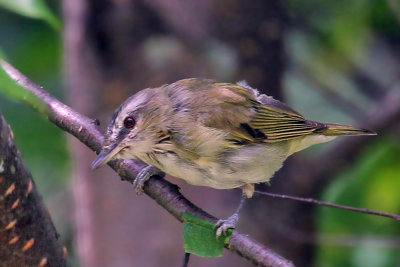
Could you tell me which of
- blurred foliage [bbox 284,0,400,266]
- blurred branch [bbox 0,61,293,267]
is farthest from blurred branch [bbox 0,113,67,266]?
blurred foliage [bbox 284,0,400,266]

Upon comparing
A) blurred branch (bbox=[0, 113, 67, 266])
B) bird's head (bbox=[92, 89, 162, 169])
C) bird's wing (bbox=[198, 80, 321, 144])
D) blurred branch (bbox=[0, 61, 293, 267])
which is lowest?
blurred branch (bbox=[0, 113, 67, 266])

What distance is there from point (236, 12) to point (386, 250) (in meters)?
2.23

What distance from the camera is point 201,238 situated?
93.9 inches

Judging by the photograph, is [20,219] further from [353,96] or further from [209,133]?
[353,96]

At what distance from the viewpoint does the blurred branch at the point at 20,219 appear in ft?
7.18

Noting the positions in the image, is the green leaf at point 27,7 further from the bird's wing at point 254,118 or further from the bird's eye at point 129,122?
the bird's wing at point 254,118

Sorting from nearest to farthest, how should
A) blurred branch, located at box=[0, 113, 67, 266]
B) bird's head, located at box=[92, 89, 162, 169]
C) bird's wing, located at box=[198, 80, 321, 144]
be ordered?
blurred branch, located at box=[0, 113, 67, 266] < bird's head, located at box=[92, 89, 162, 169] < bird's wing, located at box=[198, 80, 321, 144]

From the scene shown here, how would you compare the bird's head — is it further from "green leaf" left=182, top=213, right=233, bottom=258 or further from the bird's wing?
"green leaf" left=182, top=213, right=233, bottom=258

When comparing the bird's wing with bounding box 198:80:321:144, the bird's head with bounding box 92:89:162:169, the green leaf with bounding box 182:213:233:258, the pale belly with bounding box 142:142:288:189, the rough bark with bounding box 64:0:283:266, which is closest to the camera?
the green leaf with bounding box 182:213:233:258

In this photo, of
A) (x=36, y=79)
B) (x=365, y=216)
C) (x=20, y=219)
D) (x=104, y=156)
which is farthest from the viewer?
(x=36, y=79)

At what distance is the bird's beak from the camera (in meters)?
2.94

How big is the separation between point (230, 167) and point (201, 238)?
3.48 ft

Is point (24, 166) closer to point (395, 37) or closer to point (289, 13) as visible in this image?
point (289, 13)

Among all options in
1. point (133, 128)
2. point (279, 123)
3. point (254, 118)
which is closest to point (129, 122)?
point (133, 128)
